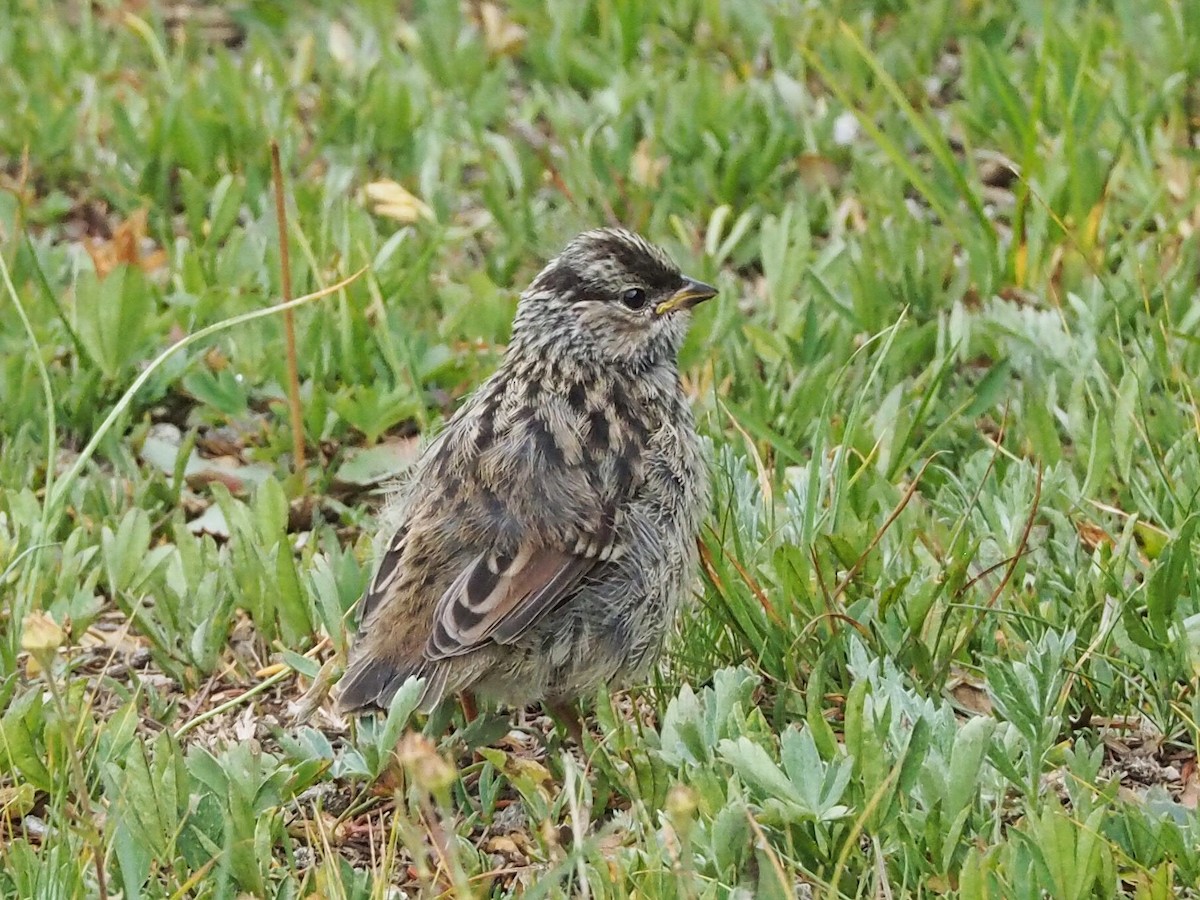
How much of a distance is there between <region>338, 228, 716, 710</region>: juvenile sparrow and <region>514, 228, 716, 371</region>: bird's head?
130mm

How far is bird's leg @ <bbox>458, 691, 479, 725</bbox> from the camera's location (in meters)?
5.20

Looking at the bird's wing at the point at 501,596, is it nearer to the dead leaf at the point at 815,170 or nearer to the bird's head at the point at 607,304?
the bird's head at the point at 607,304

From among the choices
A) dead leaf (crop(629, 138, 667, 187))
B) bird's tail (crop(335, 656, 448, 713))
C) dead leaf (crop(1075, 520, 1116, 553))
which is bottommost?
bird's tail (crop(335, 656, 448, 713))

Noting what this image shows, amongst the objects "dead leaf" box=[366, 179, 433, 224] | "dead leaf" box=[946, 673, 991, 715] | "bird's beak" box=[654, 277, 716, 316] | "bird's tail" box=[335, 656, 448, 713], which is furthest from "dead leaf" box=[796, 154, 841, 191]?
"bird's tail" box=[335, 656, 448, 713]

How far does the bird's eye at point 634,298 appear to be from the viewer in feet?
19.0

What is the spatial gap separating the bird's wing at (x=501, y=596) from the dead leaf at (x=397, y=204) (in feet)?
10.1

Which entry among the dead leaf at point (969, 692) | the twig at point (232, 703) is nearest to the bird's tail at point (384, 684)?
the twig at point (232, 703)

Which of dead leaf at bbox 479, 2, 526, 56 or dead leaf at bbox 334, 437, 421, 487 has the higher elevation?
dead leaf at bbox 479, 2, 526, 56

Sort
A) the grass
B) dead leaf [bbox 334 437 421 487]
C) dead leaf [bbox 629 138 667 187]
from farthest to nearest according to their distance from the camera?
1. dead leaf [bbox 629 138 667 187]
2. dead leaf [bbox 334 437 421 487]
3. the grass

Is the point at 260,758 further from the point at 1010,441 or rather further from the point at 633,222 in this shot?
the point at 633,222

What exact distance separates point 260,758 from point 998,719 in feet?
6.42

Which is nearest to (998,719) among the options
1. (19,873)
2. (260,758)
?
(260,758)

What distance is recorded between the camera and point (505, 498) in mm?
5094

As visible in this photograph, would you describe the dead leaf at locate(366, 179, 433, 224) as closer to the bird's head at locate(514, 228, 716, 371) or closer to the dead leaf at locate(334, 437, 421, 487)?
the dead leaf at locate(334, 437, 421, 487)
